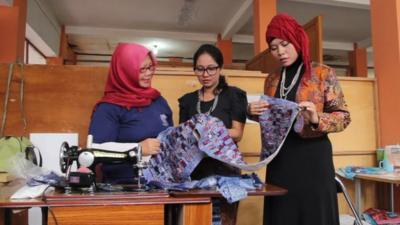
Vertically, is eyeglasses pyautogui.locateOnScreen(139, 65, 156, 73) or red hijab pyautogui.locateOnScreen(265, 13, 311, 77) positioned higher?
red hijab pyautogui.locateOnScreen(265, 13, 311, 77)

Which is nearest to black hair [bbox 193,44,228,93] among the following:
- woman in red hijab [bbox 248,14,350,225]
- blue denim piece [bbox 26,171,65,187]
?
woman in red hijab [bbox 248,14,350,225]

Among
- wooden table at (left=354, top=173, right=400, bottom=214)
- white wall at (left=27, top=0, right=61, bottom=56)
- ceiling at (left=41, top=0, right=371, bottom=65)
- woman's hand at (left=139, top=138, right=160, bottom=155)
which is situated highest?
ceiling at (left=41, top=0, right=371, bottom=65)

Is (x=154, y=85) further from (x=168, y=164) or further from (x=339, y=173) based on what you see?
(x=339, y=173)

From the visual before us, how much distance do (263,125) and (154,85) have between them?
119cm

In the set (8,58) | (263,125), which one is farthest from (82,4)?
(263,125)

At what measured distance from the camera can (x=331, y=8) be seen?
21.5 ft

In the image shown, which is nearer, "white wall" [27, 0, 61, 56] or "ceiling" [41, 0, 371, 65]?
"white wall" [27, 0, 61, 56]

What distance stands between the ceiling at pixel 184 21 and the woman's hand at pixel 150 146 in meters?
4.95

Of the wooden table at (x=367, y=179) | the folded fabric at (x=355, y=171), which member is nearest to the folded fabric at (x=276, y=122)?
the wooden table at (x=367, y=179)

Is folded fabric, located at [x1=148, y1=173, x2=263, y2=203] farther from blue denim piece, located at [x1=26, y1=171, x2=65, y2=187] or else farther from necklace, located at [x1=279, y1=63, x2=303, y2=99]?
necklace, located at [x1=279, y1=63, x2=303, y2=99]

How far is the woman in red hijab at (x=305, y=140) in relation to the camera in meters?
1.48

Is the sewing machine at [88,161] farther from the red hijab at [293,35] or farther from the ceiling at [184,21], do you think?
the ceiling at [184,21]

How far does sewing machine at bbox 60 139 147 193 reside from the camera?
3.85 feet

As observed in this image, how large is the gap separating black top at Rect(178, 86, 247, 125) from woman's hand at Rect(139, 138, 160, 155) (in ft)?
1.11
